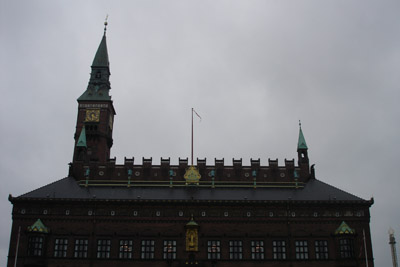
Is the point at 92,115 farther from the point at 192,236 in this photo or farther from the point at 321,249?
the point at 321,249

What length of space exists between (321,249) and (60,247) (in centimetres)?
3552

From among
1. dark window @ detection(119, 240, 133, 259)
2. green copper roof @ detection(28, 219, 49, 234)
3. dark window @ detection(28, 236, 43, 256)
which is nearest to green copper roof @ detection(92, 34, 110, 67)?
green copper roof @ detection(28, 219, 49, 234)

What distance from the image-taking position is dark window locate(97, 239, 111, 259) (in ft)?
206

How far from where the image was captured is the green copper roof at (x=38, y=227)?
2426 inches

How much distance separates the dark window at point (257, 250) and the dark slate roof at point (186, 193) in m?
6.09

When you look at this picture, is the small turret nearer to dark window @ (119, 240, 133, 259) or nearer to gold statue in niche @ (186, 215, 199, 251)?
gold statue in niche @ (186, 215, 199, 251)

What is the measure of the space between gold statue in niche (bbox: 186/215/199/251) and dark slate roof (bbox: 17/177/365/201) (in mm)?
3937

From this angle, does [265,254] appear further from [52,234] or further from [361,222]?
[52,234]

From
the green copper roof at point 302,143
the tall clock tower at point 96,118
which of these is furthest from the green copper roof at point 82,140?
the green copper roof at point 302,143

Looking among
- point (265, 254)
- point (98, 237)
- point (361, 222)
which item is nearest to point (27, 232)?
point (98, 237)

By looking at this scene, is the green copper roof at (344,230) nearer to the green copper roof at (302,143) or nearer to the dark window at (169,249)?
the green copper roof at (302,143)

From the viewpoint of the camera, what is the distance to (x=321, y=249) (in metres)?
63.0

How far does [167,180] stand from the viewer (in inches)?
2849

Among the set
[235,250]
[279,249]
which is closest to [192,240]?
[235,250]
